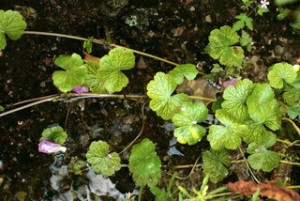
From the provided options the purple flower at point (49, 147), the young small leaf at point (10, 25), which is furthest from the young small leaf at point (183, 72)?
the young small leaf at point (10, 25)

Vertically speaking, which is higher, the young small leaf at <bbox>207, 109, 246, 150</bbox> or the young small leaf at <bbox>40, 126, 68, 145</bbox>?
the young small leaf at <bbox>207, 109, 246, 150</bbox>

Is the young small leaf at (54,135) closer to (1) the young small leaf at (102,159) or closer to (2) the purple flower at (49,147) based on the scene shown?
(2) the purple flower at (49,147)

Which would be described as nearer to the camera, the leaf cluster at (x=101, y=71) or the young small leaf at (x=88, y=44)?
the leaf cluster at (x=101, y=71)

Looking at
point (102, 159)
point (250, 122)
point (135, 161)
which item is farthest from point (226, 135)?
point (102, 159)

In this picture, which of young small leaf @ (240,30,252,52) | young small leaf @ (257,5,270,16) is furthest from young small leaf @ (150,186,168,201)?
young small leaf @ (257,5,270,16)

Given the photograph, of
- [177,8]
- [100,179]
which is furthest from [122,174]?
[177,8]

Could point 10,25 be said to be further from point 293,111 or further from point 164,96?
point 293,111

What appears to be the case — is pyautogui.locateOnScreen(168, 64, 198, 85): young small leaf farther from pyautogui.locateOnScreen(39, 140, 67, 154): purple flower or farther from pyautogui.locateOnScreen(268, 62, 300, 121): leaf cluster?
pyautogui.locateOnScreen(39, 140, 67, 154): purple flower
